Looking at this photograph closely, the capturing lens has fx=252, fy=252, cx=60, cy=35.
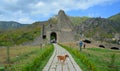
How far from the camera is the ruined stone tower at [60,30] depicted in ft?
290

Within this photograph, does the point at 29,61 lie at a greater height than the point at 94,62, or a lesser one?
greater

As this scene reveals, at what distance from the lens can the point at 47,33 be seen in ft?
290

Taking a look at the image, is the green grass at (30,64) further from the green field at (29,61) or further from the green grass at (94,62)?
the green grass at (94,62)

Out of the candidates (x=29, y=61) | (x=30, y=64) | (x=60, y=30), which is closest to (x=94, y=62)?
(x=29, y=61)

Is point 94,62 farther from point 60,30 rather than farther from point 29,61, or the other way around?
point 60,30

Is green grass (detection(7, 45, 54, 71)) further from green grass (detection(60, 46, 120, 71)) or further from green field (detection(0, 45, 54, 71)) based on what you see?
green grass (detection(60, 46, 120, 71))

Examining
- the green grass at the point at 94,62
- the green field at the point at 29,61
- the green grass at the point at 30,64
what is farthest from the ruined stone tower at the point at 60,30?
the green grass at the point at 30,64

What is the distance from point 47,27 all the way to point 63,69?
2762 inches

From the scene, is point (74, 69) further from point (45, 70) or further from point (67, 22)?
point (67, 22)

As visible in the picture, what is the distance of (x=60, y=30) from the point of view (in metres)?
89.4

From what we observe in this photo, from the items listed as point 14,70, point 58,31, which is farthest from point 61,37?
point 14,70

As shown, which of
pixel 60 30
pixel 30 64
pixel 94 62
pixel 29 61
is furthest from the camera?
pixel 60 30

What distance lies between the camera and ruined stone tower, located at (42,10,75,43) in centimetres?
8831

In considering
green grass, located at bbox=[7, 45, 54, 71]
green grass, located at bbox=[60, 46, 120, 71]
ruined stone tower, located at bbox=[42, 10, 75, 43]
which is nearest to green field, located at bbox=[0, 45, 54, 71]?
green grass, located at bbox=[7, 45, 54, 71]
